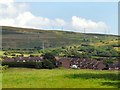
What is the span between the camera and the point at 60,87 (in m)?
24.7

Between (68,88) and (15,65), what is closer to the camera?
(68,88)

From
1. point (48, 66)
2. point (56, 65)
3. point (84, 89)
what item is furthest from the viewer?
point (56, 65)

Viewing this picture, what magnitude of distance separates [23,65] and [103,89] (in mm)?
54701

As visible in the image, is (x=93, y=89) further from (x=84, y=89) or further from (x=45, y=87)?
(x=45, y=87)

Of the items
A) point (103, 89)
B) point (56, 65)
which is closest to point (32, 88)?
point (103, 89)

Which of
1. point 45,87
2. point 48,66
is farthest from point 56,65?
point 45,87

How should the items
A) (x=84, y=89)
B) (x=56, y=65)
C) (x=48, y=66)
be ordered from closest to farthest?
1. (x=84, y=89)
2. (x=48, y=66)
3. (x=56, y=65)

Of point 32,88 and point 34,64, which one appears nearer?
point 32,88

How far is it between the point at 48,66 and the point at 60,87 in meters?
46.3

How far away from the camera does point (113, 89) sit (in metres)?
24.4

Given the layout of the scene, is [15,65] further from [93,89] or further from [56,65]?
[93,89]

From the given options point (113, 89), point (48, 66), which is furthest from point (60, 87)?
point (48, 66)

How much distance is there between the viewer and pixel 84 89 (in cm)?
2386

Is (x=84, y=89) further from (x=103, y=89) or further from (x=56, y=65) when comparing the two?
(x=56, y=65)
